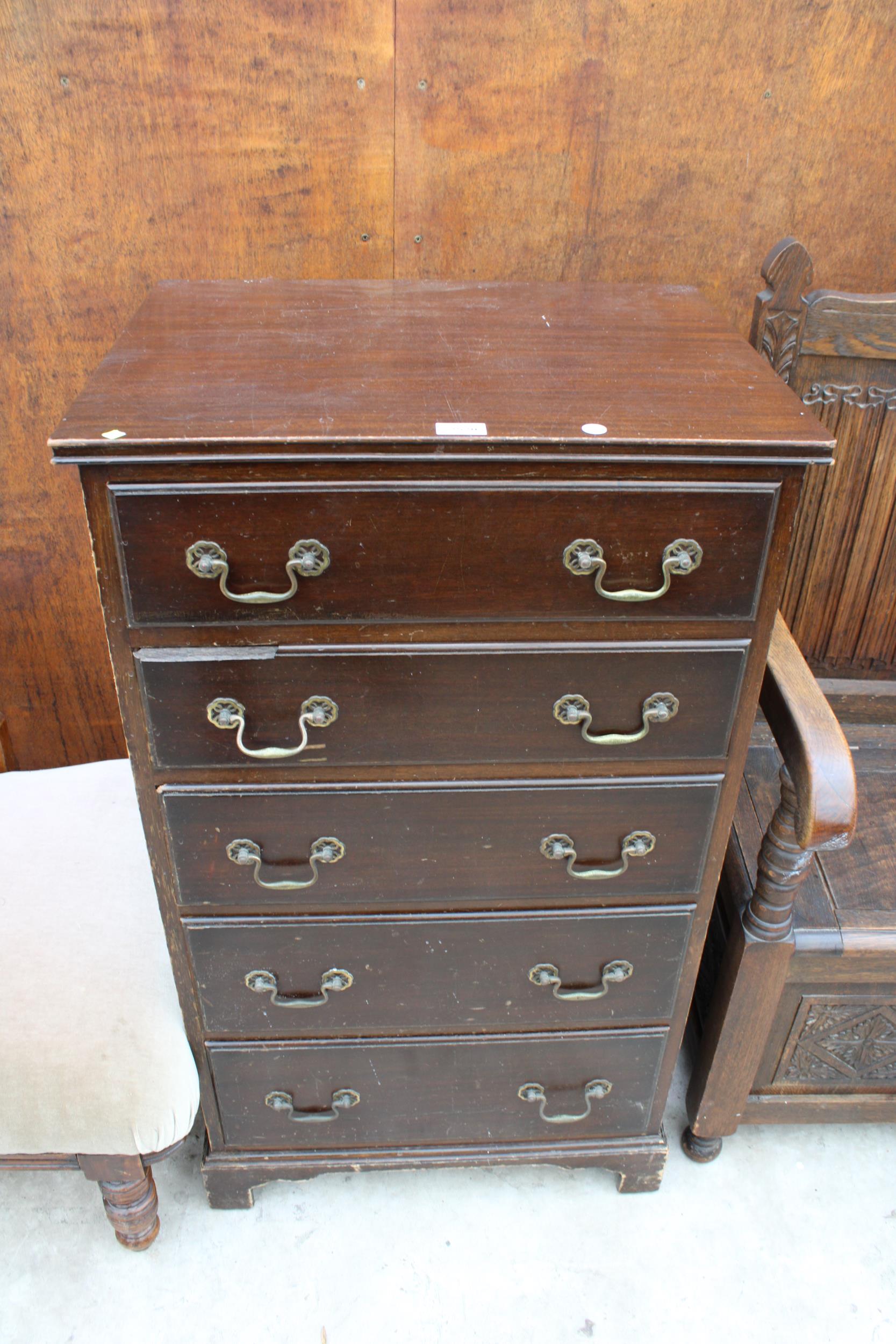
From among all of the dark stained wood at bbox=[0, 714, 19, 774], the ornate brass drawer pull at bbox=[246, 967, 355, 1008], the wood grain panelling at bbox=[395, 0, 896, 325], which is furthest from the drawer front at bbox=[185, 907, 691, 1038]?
the wood grain panelling at bbox=[395, 0, 896, 325]

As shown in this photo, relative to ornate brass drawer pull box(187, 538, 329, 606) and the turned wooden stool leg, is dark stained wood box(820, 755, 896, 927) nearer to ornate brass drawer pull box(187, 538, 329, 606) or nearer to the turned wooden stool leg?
ornate brass drawer pull box(187, 538, 329, 606)

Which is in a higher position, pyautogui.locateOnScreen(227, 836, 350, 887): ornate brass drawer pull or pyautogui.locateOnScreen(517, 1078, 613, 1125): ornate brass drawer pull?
pyautogui.locateOnScreen(227, 836, 350, 887): ornate brass drawer pull

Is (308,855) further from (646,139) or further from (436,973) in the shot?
(646,139)

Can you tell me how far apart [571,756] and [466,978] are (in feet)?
1.32

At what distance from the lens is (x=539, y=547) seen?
40.1 inches

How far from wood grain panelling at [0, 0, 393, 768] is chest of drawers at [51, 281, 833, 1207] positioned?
0.83 feet

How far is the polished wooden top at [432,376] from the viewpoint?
3.10 feet

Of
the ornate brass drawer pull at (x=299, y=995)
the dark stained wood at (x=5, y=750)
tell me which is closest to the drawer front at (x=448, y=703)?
the ornate brass drawer pull at (x=299, y=995)

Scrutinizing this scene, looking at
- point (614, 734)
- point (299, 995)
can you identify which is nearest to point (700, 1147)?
point (299, 995)

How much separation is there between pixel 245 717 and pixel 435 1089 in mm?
729

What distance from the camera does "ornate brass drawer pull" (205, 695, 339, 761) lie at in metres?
1.09

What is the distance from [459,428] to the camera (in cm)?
95

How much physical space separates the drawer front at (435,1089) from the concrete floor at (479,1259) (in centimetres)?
16

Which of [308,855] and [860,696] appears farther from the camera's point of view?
[860,696]
